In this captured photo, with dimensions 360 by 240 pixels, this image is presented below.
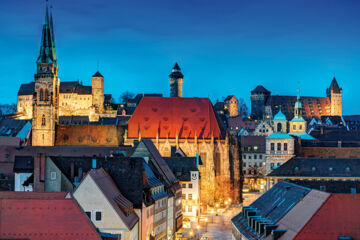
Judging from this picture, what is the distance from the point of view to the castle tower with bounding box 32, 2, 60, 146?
4808 inches

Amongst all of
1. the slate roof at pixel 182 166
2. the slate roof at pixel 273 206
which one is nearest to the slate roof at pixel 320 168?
the slate roof at pixel 182 166

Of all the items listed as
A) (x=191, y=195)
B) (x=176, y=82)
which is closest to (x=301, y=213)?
(x=191, y=195)

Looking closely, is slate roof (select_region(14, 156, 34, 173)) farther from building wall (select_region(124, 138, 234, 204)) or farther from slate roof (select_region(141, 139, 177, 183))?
building wall (select_region(124, 138, 234, 204))

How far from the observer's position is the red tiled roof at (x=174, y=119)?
4744 inches

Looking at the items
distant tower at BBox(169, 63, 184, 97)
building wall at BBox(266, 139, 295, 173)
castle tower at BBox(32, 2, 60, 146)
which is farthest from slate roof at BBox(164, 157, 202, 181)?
distant tower at BBox(169, 63, 184, 97)

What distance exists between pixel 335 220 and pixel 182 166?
57624mm

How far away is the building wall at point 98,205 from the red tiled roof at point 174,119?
6490 centimetres

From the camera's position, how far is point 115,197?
57.5 meters

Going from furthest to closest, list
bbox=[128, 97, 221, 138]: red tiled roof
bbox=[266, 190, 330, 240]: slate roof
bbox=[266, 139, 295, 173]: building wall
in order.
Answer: bbox=[266, 139, 295, 173]: building wall
bbox=[128, 97, 221, 138]: red tiled roof
bbox=[266, 190, 330, 240]: slate roof

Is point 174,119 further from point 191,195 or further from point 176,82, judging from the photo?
point 176,82

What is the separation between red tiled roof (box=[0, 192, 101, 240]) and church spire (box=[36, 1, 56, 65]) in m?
87.5

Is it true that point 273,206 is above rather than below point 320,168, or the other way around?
below

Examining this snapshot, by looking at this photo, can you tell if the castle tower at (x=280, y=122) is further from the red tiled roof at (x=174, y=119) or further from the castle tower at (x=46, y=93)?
the castle tower at (x=46, y=93)

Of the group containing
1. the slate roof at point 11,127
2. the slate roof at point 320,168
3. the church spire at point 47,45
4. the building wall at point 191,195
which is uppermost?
the church spire at point 47,45
